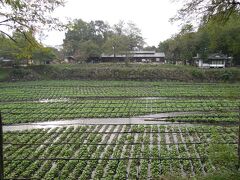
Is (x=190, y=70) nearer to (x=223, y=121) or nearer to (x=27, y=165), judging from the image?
(x=223, y=121)

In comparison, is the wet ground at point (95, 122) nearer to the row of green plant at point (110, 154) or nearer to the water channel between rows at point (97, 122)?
the water channel between rows at point (97, 122)

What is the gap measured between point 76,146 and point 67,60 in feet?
191

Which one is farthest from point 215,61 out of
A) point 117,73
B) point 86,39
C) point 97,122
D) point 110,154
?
point 110,154

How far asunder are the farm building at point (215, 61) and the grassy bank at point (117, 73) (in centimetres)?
870

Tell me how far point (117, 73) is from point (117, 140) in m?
36.5

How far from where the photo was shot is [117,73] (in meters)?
52.3

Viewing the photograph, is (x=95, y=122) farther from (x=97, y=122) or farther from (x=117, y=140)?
(x=117, y=140)

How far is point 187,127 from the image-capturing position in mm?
18969

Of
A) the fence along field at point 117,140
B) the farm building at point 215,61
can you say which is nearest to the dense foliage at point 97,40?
the farm building at point 215,61

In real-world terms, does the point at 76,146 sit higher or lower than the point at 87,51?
lower

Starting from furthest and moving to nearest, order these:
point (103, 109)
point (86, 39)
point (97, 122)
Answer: point (86, 39) < point (103, 109) < point (97, 122)

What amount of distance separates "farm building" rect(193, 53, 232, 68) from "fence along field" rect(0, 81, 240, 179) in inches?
1085

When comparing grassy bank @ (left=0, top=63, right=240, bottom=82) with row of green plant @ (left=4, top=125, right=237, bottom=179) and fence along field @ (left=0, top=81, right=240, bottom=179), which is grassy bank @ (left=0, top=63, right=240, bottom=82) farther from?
row of green plant @ (left=4, top=125, right=237, bottom=179)

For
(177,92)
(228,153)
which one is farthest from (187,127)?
(177,92)
